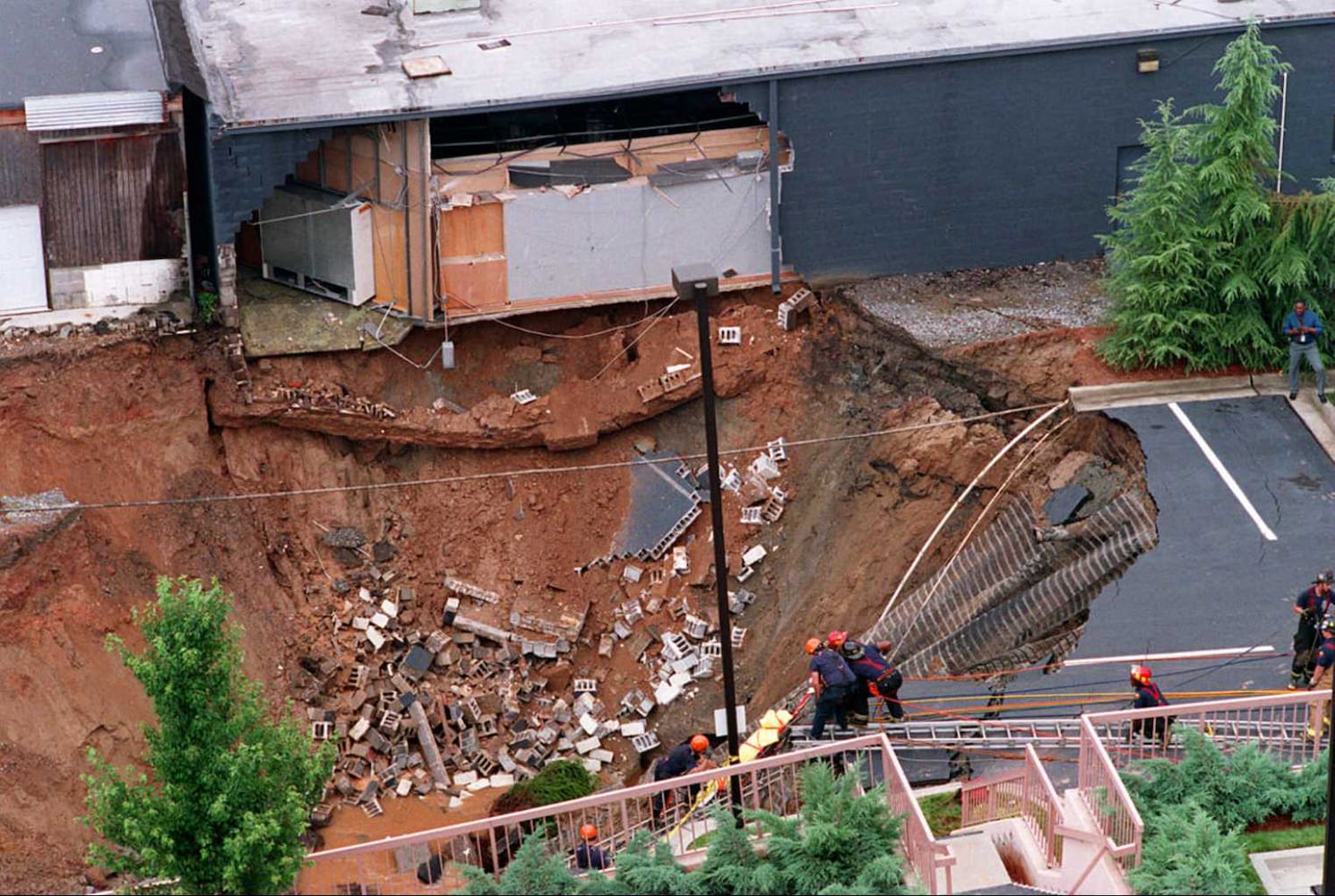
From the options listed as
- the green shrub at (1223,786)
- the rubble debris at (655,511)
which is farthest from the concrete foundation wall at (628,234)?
the green shrub at (1223,786)

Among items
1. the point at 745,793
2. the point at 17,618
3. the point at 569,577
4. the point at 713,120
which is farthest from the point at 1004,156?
the point at 17,618

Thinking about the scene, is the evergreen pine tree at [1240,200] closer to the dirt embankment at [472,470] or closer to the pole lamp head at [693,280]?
the dirt embankment at [472,470]

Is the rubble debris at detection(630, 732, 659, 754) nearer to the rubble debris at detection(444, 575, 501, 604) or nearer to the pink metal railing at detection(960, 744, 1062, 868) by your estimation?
the rubble debris at detection(444, 575, 501, 604)

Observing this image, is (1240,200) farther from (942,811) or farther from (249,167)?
(249,167)

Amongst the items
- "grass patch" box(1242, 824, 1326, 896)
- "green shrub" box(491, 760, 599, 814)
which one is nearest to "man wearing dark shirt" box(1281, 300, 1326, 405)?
"grass patch" box(1242, 824, 1326, 896)

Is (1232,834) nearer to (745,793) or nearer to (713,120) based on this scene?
(745,793)

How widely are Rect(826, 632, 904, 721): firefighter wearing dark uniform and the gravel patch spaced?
20.9 feet

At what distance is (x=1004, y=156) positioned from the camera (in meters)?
27.2

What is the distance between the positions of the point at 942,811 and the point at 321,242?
11.7 m

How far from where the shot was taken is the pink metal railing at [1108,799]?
16.7 metres

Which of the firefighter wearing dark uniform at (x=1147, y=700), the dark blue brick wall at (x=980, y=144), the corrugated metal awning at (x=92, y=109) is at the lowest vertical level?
the firefighter wearing dark uniform at (x=1147, y=700)

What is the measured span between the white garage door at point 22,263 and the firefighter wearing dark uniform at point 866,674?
37.9 ft

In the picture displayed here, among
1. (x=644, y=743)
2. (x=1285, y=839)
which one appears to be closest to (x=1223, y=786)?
(x=1285, y=839)

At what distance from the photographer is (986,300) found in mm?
27000
